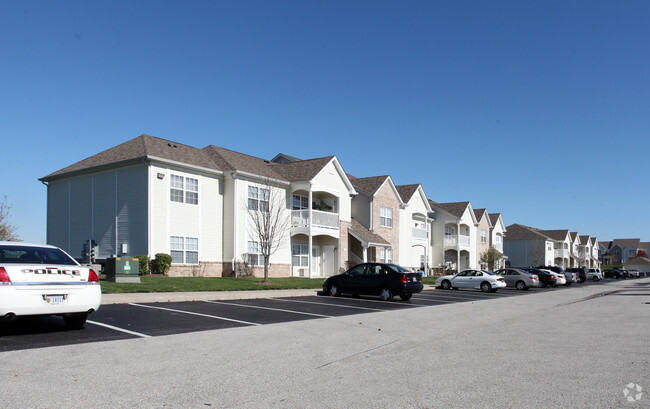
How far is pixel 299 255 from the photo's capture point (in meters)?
34.9

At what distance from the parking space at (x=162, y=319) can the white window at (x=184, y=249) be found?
10.6 metres

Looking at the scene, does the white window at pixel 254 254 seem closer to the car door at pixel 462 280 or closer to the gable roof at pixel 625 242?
the car door at pixel 462 280

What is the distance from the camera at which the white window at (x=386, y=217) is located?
42219 millimetres

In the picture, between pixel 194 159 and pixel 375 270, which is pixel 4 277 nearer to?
pixel 375 270

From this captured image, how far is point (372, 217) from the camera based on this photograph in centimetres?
4097

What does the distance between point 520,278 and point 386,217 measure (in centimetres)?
1189

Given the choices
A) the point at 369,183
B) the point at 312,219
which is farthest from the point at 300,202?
the point at 369,183

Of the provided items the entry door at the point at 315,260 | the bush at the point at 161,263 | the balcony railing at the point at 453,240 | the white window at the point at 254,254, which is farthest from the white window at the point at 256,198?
the balcony railing at the point at 453,240

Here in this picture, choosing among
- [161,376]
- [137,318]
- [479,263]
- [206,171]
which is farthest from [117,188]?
[479,263]

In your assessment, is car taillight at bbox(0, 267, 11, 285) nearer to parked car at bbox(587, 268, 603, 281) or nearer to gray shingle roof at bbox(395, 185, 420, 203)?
gray shingle roof at bbox(395, 185, 420, 203)

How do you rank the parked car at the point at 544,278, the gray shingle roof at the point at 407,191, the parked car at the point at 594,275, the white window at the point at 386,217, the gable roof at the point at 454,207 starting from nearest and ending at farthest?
the parked car at the point at 544,278, the white window at the point at 386,217, the gray shingle roof at the point at 407,191, the gable roof at the point at 454,207, the parked car at the point at 594,275

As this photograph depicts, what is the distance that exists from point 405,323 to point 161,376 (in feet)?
24.0

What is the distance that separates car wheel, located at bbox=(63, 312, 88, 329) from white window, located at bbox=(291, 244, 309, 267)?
2415 cm

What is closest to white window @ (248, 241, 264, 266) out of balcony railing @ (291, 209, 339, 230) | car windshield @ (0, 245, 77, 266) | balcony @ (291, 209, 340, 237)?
balcony @ (291, 209, 340, 237)
